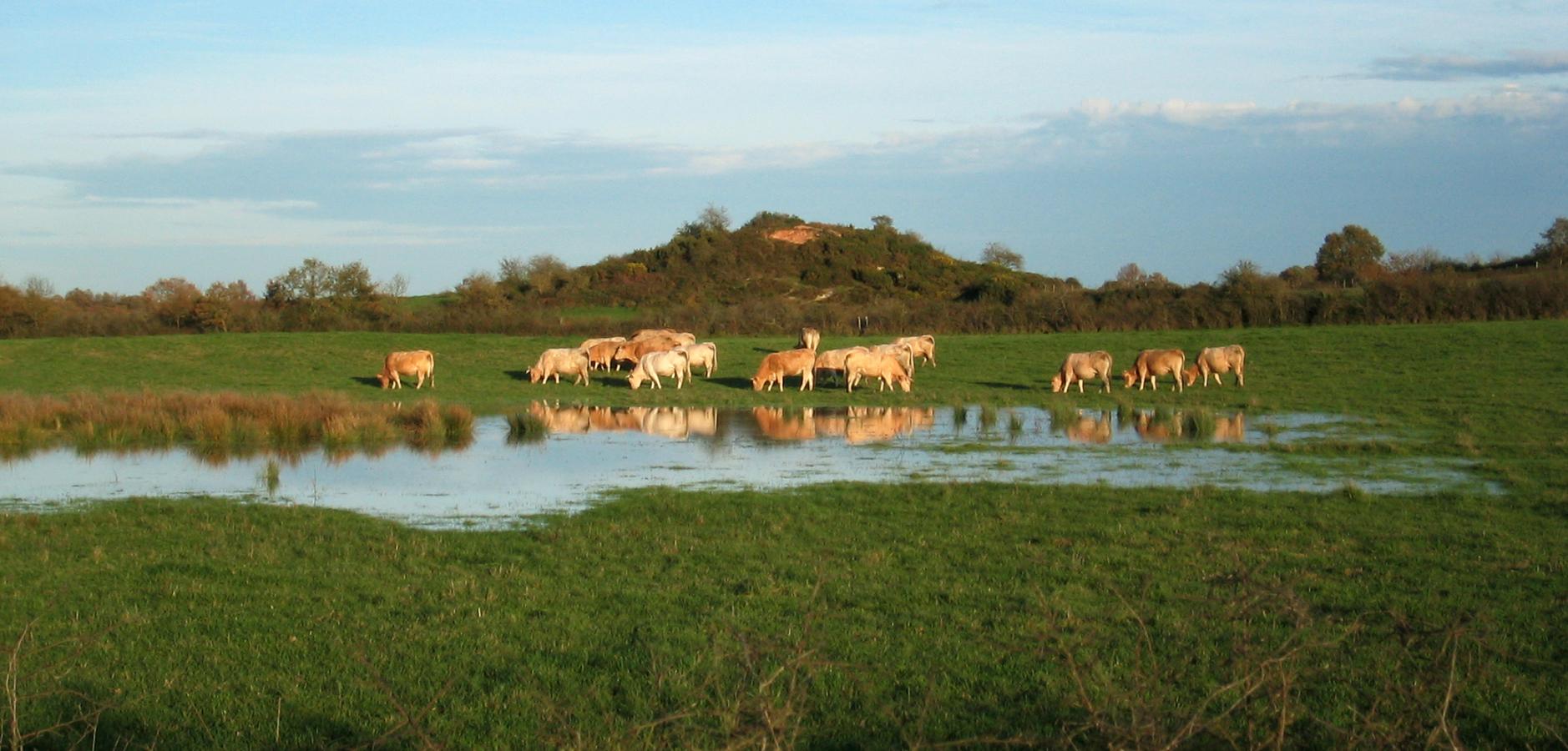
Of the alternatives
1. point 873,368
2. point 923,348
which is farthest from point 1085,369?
point 923,348

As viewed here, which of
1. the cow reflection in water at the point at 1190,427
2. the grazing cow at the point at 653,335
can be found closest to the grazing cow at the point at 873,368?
the cow reflection in water at the point at 1190,427

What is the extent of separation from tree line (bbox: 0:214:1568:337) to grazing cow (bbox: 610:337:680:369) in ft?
40.4

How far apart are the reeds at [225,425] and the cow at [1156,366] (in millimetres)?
17244

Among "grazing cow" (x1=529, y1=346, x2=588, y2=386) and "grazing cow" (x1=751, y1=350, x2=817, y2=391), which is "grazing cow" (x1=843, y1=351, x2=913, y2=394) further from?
"grazing cow" (x1=529, y1=346, x2=588, y2=386)

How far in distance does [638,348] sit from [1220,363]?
55.2ft

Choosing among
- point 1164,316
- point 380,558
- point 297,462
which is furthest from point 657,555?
point 1164,316

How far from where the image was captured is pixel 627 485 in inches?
625

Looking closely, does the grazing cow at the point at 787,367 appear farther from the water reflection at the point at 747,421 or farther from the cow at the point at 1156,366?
the cow at the point at 1156,366

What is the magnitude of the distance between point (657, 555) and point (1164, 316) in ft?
145

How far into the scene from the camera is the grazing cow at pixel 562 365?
3581 cm

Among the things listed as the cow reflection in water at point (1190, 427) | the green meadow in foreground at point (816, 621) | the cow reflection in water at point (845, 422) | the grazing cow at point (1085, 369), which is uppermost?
the grazing cow at point (1085, 369)

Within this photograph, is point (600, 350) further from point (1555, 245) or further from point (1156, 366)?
point (1555, 245)

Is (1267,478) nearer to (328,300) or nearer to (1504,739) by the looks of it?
(1504,739)

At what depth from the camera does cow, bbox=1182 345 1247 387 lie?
107 feet
